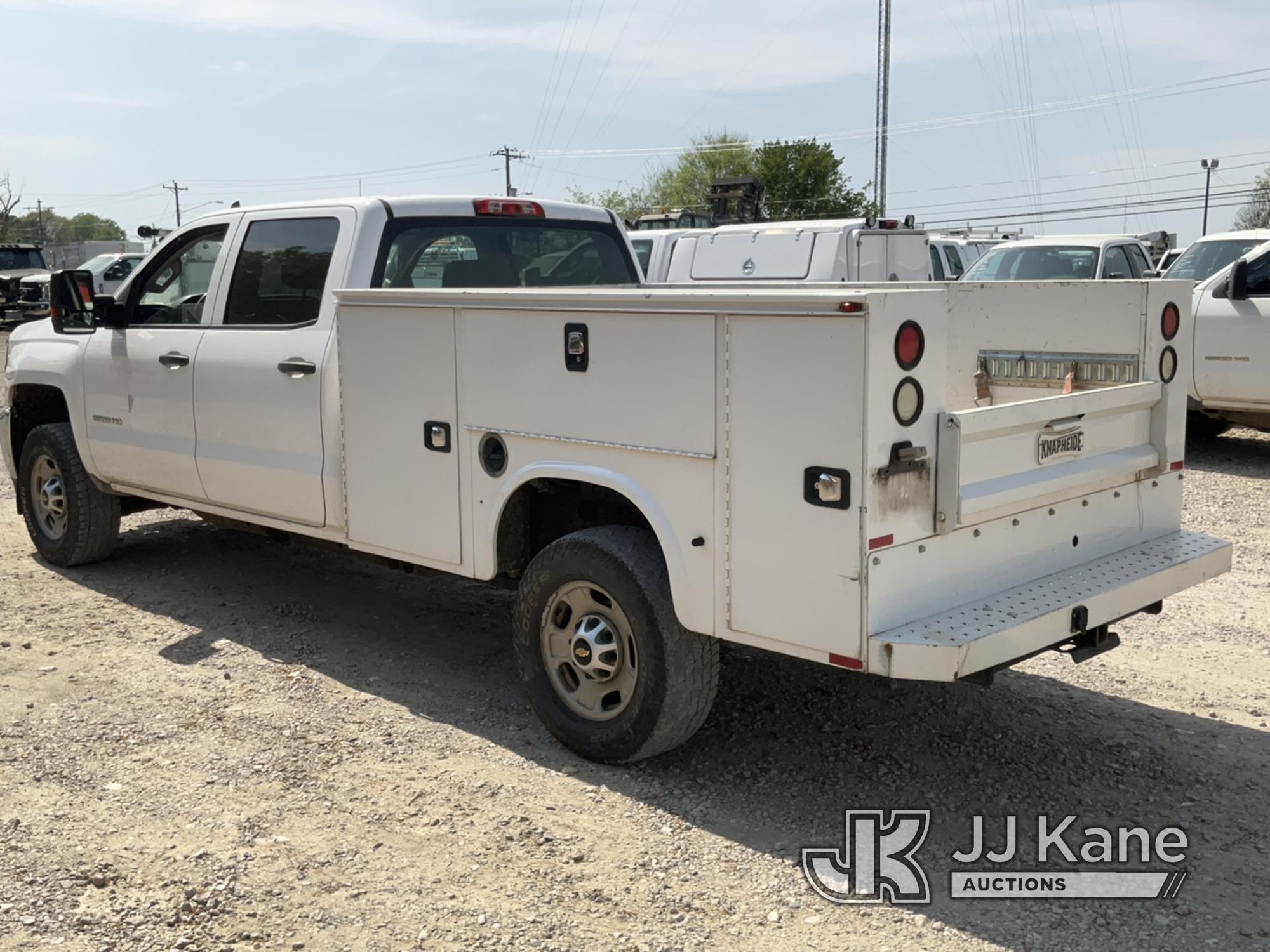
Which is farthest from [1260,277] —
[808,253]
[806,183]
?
[806,183]

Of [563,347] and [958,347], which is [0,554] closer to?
[563,347]

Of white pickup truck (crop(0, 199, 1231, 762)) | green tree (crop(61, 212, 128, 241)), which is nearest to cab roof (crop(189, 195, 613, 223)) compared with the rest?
white pickup truck (crop(0, 199, 1231, 762))

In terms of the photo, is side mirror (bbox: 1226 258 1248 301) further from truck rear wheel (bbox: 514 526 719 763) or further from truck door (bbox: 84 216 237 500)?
truck door (bbox: 84 216 237 500)

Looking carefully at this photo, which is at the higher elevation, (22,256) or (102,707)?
(22,256)

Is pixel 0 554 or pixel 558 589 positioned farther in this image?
pixel 0 554

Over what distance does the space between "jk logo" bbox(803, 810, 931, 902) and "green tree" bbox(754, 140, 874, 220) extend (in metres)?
65.3

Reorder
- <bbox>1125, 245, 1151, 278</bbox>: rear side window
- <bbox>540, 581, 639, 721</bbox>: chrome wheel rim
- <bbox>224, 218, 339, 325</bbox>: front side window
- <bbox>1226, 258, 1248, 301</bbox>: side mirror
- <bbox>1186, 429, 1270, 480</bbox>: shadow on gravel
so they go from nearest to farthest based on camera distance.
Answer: <bbox>540, 581, 639, 721</bbox>: chrome wheel rim, <bbox>224, 218, 339, 325</bbox>: front side window, <bbox>1226, 258, 1248, 301</bbox>: side mirror, <bbox>1186, 429, 1270, 480</bbox>: shadow on gravel, <bbox>1125, 245, 1151, 278</bbox>: rear side window

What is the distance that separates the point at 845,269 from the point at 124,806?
37.1ft

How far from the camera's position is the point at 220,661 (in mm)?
6027

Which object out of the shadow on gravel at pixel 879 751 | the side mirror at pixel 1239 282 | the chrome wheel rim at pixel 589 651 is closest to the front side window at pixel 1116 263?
the side mirror at pixel 1239 282

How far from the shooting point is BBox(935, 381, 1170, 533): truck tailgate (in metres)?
4.07

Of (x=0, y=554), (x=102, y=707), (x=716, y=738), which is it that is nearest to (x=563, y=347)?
(x=716, y=738)

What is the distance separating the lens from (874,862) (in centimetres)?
409

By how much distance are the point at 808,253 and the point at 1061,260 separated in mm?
2831
